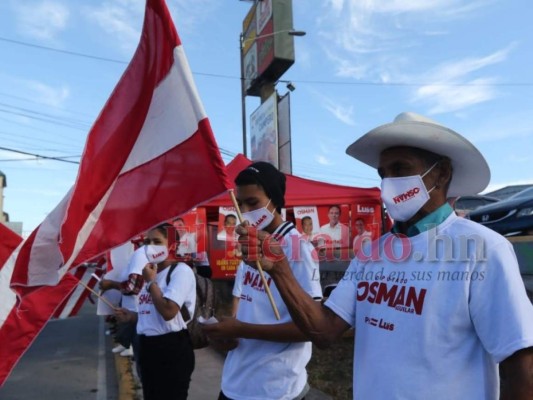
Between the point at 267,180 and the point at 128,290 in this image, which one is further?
the point at 128,290

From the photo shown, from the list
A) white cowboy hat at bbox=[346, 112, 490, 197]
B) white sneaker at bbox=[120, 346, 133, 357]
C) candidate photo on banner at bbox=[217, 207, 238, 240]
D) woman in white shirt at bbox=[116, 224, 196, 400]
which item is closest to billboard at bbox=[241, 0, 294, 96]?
candidate photo on banner at bbox=[217, 207, 238, 240]

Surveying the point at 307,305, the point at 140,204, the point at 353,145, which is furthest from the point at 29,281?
the point at 353,145

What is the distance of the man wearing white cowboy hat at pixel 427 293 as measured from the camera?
4.58 feet

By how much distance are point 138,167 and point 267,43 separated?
18487 millimetres

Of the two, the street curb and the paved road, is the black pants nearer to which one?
the street curb

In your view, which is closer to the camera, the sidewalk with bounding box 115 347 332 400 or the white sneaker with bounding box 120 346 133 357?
the sidewalk with bounding box 115 347 332 400

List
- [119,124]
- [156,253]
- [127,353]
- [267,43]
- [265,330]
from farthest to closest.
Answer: [267,43] → [127,353] → [156,253] → [119,124] → [265,330]

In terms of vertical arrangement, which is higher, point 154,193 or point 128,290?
point 154,193

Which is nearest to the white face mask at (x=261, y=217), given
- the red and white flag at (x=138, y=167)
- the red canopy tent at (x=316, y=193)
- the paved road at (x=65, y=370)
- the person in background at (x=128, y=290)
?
the red and white flag at (x=138, y=167)

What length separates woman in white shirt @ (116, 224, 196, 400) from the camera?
359 centimetres

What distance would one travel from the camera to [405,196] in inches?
68.0

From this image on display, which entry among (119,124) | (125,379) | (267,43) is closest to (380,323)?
(119,124)

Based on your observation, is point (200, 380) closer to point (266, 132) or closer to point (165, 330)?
point (165, 330)

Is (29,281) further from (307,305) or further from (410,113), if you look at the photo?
(410,113)
